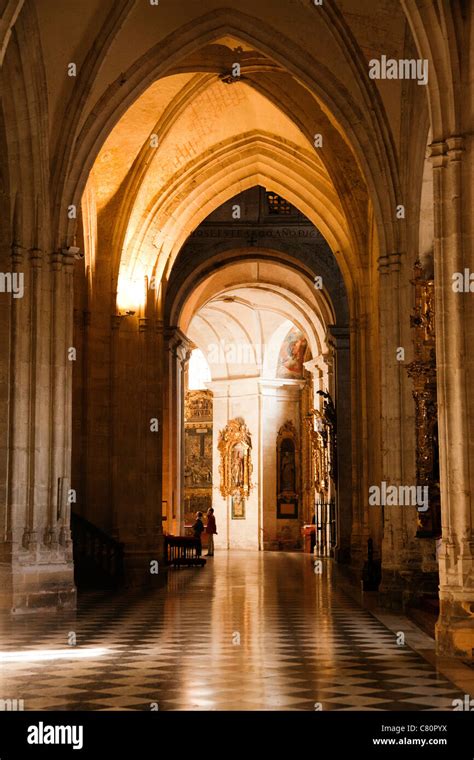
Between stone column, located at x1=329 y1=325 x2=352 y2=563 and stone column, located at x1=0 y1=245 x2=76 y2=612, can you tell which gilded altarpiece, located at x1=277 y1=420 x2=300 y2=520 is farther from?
stone column, located at x1=0 y1=245 x2=76 y2=612

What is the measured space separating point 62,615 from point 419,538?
494cm

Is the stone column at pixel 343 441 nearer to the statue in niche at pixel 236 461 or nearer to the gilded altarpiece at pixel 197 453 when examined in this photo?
the statue in niche at pixel 236 461

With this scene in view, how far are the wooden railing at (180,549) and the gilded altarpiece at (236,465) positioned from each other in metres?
12.8

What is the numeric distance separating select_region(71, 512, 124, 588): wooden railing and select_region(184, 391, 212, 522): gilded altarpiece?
23.8m

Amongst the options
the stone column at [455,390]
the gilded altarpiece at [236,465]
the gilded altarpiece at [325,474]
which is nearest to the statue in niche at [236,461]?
the gilded altarpiece at [236,465]

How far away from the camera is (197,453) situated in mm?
43844

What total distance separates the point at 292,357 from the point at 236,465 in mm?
4616

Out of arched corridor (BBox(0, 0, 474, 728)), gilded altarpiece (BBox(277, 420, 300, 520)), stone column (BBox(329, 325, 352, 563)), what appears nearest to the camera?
arched corridor (BBox(0, 0, 474, 728))

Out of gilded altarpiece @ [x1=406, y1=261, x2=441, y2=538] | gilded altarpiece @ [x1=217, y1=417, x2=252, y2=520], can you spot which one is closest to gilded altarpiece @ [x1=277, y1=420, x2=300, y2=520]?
gilded altarpiece @ [x1=217, y1=417, x2=252, y2=520]

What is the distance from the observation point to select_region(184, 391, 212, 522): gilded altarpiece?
43.6 meters

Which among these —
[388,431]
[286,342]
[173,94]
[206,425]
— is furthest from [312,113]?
[206,425]

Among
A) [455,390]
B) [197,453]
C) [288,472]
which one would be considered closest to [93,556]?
[455,390]

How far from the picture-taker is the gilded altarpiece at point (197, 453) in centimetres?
4356
